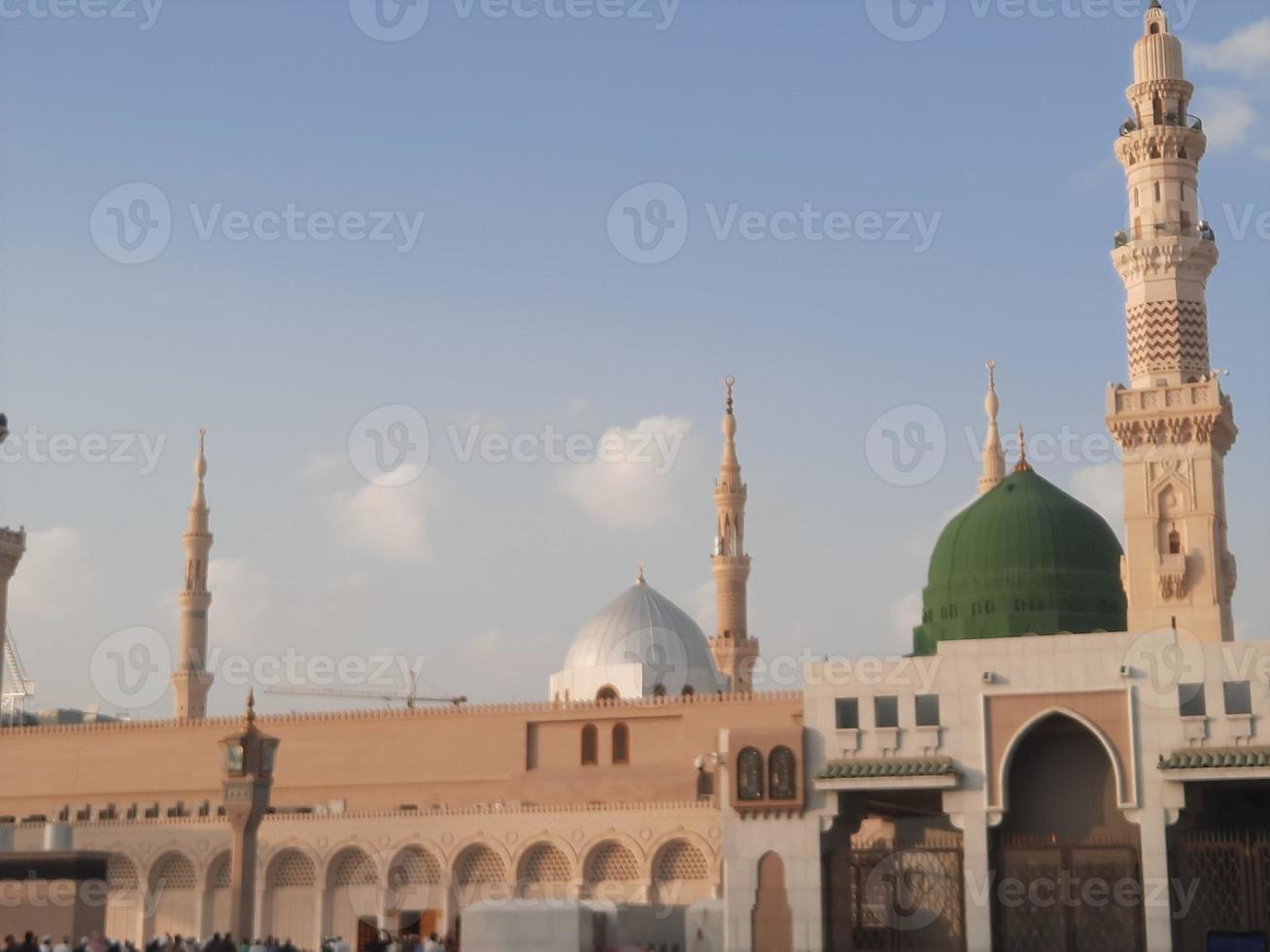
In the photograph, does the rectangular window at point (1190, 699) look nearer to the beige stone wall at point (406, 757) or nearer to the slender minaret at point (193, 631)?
the beige stone wall at point (406, 757)

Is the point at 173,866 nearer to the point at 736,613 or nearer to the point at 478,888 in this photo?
the point at 478,888

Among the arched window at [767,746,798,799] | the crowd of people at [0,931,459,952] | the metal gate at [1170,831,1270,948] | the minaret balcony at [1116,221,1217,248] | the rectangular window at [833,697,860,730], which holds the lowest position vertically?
the crowd of people at [0,931,459,952]

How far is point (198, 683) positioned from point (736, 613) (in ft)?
54.2

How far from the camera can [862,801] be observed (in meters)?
33.8

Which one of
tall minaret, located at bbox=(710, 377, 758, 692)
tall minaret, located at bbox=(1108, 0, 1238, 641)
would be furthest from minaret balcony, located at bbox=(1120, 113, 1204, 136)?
tall minaret, located at bbox=(710, 377, 758, 692)

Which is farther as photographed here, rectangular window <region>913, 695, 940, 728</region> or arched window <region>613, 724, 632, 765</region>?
arched window <region>613, 724, 632, 765</region>

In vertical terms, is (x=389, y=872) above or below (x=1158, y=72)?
→ below

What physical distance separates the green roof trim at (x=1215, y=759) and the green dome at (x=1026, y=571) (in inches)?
436

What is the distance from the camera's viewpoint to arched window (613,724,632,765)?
47.7 metres

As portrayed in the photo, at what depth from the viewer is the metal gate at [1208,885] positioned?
29359 mm

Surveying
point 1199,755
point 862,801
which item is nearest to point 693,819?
point 862,801

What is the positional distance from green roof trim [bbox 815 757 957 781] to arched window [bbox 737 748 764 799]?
105 centimetres

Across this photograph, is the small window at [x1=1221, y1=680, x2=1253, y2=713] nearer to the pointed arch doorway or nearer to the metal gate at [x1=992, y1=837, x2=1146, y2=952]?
the pointed arch doorway

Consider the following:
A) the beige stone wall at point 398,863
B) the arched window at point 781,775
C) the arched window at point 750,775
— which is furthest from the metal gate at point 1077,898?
the beige stone wall at point 398,863
